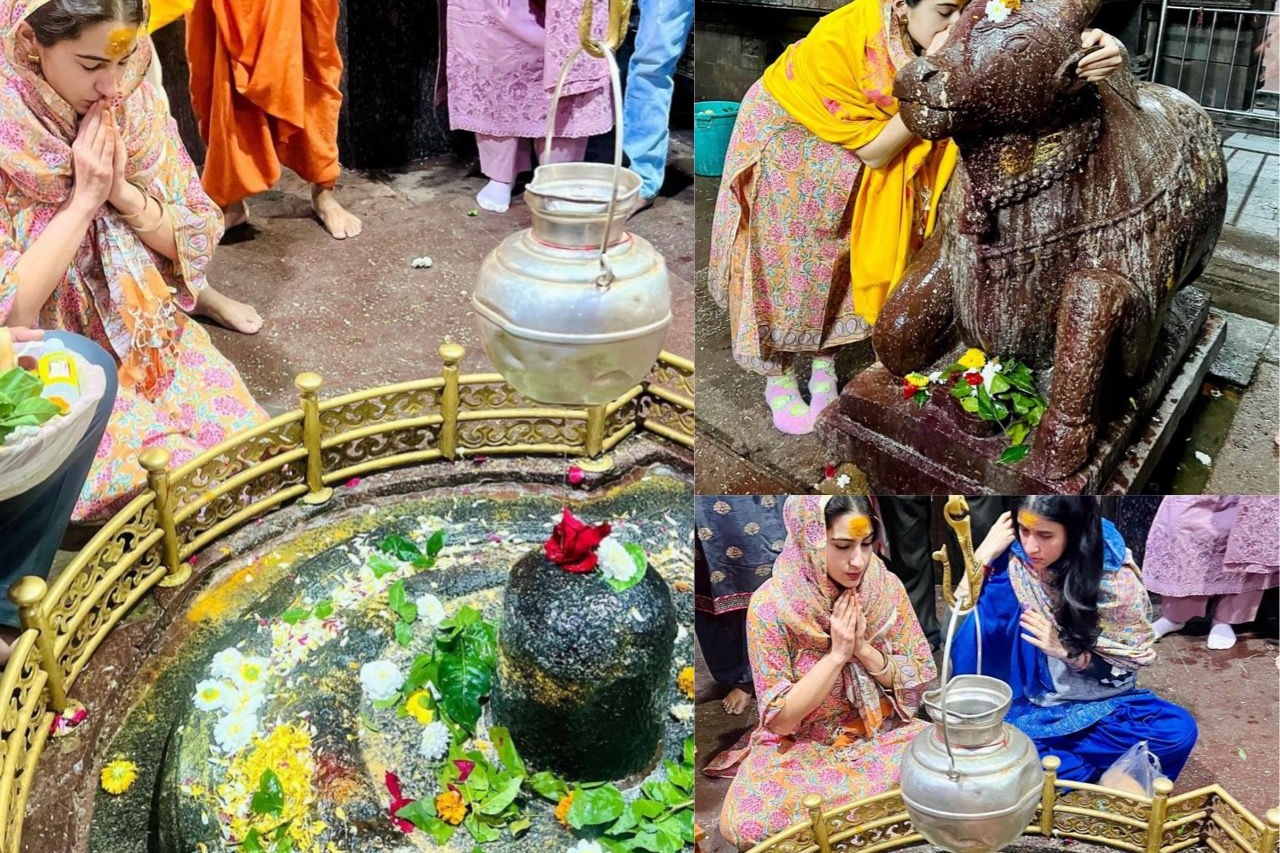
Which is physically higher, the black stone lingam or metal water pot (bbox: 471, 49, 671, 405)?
metal water pot (bbox: 471, 49, 671, 405)

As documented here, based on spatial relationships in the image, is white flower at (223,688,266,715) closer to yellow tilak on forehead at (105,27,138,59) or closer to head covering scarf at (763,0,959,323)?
yellow tilak on forehead at (105,27,138,59)

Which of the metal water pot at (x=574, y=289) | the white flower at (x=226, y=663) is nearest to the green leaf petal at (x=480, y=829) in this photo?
the white flower at (x=226, y=663)

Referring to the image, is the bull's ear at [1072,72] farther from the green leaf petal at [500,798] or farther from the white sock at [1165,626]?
the green leaf petal at [500,798]

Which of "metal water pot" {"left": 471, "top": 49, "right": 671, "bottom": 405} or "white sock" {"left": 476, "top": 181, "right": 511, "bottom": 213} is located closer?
"metal water pot" {"left": 471, "top": 49, "right": 671, "bottom": 405}

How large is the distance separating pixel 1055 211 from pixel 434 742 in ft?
4.22

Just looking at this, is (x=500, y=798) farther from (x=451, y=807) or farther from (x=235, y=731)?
(x=235, y=731)

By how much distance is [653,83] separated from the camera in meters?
2.72

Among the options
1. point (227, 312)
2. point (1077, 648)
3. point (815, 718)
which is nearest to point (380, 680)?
point (815, 718)

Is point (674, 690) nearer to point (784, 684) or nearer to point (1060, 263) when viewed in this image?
point (784, 684)

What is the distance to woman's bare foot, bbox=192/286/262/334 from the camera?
2.77 metres

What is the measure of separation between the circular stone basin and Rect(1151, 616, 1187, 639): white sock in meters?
0.76

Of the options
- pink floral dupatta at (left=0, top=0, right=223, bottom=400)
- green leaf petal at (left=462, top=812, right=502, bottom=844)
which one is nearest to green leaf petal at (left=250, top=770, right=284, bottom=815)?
green leaf petal at (left=462, top=812, right=502, bottom=844)

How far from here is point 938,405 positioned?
1571 millimetres

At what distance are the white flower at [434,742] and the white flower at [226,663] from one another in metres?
0.36
